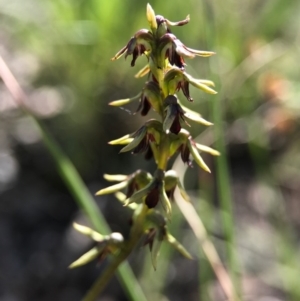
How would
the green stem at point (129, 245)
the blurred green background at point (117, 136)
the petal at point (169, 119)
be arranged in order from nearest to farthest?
the petal at point (169, 119) → the green stem at point (129, 245) → the blurred green background at point (117, 136)

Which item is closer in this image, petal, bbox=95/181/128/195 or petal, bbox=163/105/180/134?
petal, bbox=163/105/180/134

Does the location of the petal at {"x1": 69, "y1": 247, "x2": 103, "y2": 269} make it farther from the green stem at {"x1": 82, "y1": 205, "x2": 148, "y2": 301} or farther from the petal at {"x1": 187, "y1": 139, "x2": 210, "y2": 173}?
the petal at {"x1": 187, "y1": 139, "x2": 210, "y2": 173}

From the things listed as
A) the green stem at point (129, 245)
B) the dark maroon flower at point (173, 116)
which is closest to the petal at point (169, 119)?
the dark maroon flower at point (173, 116)

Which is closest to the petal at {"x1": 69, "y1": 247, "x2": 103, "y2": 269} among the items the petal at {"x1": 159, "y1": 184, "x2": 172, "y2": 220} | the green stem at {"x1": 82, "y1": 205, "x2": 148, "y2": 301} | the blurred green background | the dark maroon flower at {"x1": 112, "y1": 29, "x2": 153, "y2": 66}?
the green stem at {"x1": 82, "y1": 205, "x2": 148, "y2": 301}

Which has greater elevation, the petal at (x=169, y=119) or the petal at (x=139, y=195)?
the petal at (x=169, y=119)

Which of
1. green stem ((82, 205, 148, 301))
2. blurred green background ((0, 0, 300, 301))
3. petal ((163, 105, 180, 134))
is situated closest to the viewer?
petal ((163, 105, 180, 134))

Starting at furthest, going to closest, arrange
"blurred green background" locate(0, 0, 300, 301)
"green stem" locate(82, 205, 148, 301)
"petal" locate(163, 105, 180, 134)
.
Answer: "blurred green background" locate(0, 0, 300, 301), "green stem" locate(82, 205, 148, 301), "petal" locate(163, 105, 180, 134)

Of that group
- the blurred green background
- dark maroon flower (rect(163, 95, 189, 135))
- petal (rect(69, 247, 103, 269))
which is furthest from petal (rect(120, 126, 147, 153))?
the blurred green background

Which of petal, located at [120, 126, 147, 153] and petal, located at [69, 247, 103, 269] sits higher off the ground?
petal, located at [120, 126, 147, 153]

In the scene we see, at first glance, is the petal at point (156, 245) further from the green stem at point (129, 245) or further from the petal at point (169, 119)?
the petal at point (169, 119)

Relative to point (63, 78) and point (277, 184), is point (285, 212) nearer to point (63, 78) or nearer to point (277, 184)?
point (277, 184)
